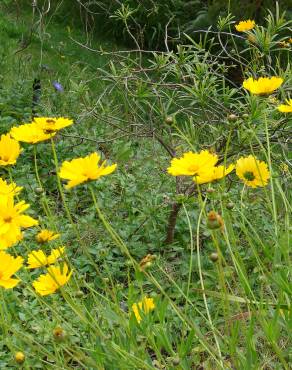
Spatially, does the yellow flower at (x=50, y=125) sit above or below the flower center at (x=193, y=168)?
above

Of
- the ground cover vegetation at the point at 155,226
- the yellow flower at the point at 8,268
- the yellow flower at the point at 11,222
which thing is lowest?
the ground cover vegetation at the point at 155,226

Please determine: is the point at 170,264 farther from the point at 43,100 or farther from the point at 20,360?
the point at 43,100

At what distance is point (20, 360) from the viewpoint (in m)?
1.07

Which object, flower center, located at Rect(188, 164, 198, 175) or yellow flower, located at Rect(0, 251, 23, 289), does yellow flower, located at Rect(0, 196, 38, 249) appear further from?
flower center, located at Rect(188, 164, 198, 175)

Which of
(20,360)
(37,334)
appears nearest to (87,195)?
(37,334)

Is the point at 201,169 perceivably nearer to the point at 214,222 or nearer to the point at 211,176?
the point at 211,176

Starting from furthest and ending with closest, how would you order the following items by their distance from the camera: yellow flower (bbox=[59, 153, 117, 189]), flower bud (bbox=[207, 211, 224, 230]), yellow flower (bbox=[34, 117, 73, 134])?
yellow flower (bbox=[34, 117, 73, 134]) → yellow flower (bbox=[59, 153, 117, 189]) → flower bud (bbox=[207, 211, 224, 230])

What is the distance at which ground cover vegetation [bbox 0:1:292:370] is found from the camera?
45.9 inches

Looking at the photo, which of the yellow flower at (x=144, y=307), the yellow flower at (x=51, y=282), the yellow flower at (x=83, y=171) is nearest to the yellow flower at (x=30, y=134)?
the yellow flower at (x=83, y=171)

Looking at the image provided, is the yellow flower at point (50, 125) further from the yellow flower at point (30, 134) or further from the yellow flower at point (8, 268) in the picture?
the yellow flower at point (8, 268)

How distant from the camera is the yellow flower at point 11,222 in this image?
1.06 metres

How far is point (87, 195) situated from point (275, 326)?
1796 millimetres

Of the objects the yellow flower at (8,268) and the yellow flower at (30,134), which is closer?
the yellow flower at (8,268)

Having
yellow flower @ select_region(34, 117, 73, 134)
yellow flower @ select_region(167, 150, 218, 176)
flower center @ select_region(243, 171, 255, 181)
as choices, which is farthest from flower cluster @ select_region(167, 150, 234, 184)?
yellow flower @ select_region(34, 117, 73, 134)
